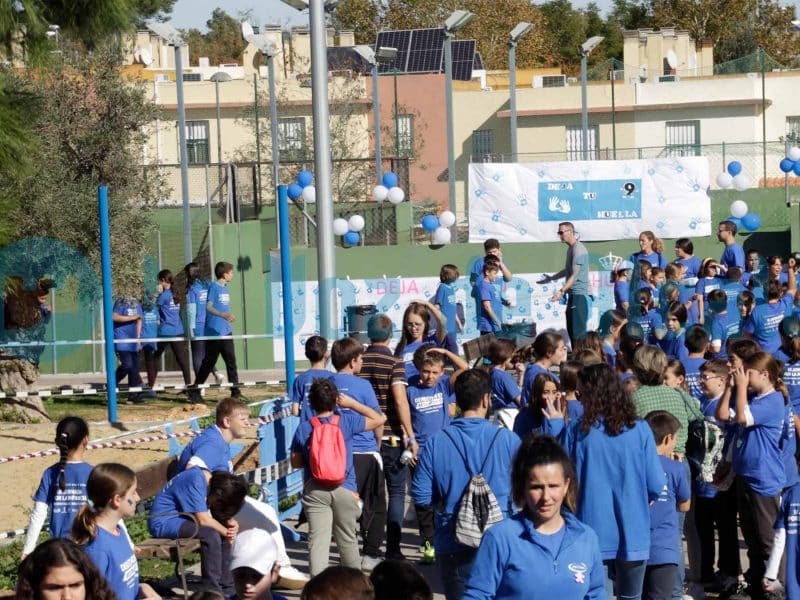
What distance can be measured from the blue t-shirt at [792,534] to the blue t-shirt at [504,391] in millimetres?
2842

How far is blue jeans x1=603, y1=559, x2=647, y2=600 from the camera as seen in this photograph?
6.34 meters

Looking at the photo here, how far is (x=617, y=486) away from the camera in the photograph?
625cm

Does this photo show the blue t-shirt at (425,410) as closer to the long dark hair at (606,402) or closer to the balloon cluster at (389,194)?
the long dark hair at (606,402)

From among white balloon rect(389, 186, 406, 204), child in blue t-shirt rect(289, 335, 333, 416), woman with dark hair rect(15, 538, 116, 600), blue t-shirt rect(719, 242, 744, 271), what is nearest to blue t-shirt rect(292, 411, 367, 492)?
child in blue t-shirt rect(289, 335, 333, 416)

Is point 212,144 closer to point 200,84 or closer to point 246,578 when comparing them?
point 200,84

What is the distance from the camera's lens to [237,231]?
73.4 feet

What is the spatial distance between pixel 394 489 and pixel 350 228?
14668 millimetres

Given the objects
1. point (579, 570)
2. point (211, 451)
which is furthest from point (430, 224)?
point (579, 570)

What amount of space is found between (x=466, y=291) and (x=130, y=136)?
7.09 metres

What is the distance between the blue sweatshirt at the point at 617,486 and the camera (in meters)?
6.26

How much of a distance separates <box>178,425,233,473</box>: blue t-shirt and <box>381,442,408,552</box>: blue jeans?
1.97 meters

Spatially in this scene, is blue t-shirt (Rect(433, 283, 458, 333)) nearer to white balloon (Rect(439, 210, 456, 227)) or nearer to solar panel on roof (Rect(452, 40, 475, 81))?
white balloon (Rect(439, 210, 456, 227))

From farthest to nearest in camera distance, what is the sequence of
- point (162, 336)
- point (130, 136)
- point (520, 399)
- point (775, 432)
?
point (130, 136)
point (162, 336)
point (520, 399)
point (775, 432)

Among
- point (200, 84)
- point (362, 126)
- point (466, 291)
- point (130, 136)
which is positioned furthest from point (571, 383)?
point (200, 84)
